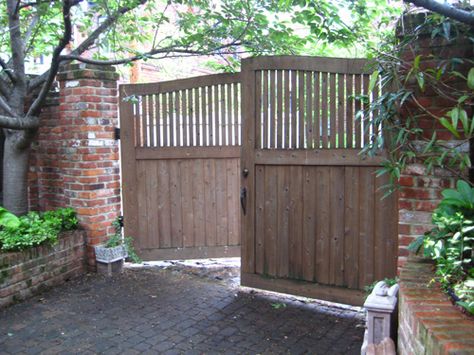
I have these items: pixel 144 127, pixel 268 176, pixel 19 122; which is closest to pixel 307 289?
pixel 268 176

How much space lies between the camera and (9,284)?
4125 mm

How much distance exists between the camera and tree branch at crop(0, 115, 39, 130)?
15.0 ft

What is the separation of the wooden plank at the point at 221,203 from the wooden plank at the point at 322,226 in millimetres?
1306

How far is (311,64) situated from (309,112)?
0.41 m

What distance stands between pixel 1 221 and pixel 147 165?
1568 millimetres

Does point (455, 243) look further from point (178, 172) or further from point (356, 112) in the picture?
point (178, 172)

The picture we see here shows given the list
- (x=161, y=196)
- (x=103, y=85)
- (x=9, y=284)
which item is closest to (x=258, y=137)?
(x=161, y=196)

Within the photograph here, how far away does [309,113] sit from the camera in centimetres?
411

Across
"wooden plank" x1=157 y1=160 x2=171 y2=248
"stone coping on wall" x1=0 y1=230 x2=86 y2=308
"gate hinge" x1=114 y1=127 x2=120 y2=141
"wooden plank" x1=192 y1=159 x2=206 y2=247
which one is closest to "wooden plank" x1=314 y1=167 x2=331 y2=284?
"wooden plank" x1=192 y1=159 x2=206 y2=247

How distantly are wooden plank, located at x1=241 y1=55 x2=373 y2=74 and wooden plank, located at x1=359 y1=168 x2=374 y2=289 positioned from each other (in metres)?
0.85

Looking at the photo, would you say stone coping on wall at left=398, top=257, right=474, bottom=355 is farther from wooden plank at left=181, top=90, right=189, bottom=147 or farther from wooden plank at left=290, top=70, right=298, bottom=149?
wooden plank at left=181, top=90, right=189, bottom=147

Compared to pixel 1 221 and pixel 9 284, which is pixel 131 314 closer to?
pixel 9 284

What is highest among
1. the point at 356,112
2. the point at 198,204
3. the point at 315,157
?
the point at 356,112

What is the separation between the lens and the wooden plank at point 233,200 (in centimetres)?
507
